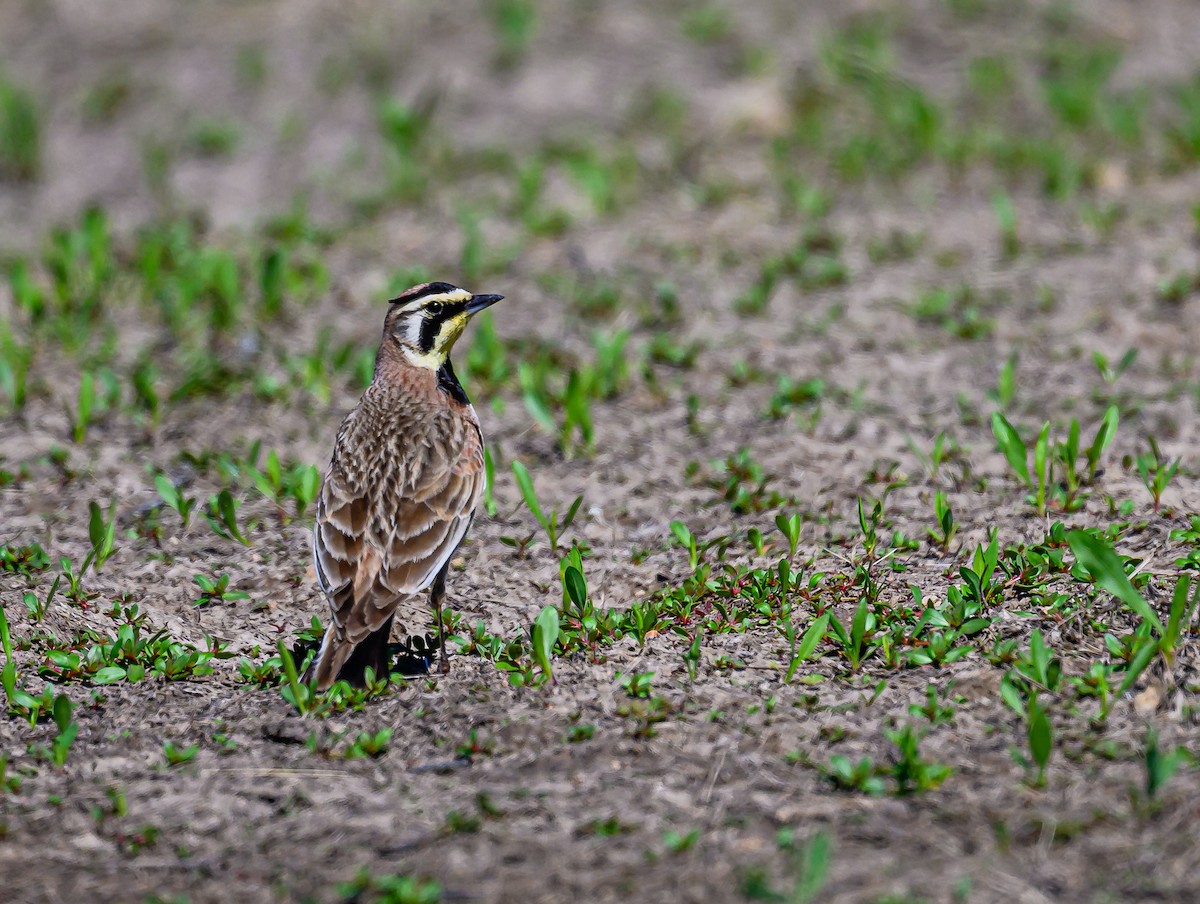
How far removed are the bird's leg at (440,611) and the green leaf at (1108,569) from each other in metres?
2.37

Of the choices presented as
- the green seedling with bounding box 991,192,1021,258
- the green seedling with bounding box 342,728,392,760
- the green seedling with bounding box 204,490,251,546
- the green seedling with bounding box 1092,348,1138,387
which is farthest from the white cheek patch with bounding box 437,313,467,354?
the green seedling with bounding box 991,192,1021,258

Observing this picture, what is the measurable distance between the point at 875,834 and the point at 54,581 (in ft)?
11.9

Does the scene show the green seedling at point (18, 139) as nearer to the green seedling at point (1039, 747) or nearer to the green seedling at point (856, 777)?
the green seedling at point (856, 777)

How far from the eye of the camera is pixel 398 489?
5621 mm

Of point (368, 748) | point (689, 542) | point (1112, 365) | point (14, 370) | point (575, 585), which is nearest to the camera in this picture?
point (368, 748)

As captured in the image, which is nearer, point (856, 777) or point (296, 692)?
point (856, 777)

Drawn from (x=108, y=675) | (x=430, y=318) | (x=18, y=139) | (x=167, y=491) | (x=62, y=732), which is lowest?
(x=62, y=732)

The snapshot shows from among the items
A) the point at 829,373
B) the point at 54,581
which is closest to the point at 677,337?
the point at 829,373

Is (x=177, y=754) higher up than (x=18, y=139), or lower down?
lower down

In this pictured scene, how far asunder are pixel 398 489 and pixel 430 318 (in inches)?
42.8

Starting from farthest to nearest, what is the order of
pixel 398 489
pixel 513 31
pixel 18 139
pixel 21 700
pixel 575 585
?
pixel 513 31 < pixel 18 139 < pixel 398 489 < pixel 575 585 < pixel 21 700

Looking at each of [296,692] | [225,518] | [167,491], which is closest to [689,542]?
[296,692]

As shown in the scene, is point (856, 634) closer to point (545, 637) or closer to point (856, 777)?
point (856, 777)

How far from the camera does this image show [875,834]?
4188mm
